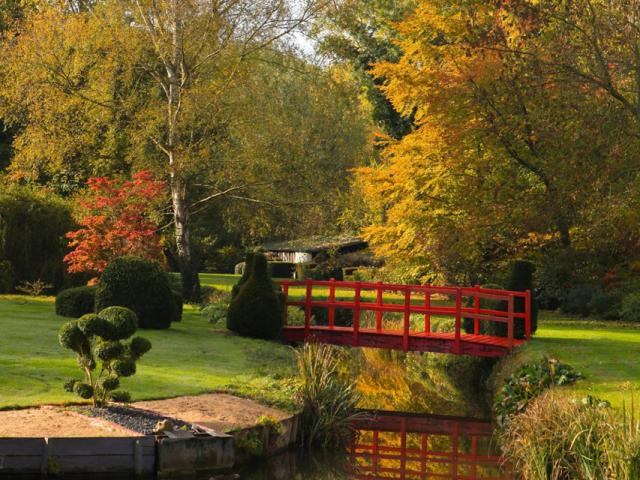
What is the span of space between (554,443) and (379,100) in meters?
32.3

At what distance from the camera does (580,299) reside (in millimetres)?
31234

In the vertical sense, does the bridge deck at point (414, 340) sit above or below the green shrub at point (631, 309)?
below

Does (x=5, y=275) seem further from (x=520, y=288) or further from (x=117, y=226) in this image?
(x=520, y=288)

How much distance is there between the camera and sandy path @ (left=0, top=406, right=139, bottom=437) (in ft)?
40.1

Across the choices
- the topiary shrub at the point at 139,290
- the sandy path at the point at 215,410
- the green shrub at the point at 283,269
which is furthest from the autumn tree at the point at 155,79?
the green shrub at the point at 283,269

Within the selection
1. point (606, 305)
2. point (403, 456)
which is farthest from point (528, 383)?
point (606, 305)

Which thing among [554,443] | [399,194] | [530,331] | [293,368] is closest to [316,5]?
[399,194]

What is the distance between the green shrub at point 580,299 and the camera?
31125 millimetres

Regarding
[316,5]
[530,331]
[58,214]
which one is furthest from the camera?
[58,214]

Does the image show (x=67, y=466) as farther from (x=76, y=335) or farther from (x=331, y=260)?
(x=331, y=260)

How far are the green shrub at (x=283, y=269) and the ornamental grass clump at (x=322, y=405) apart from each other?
123 ft

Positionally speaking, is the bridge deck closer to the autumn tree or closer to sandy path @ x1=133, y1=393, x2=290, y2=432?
sandy path @ x1=133, y1=393, x2=290, y2=432

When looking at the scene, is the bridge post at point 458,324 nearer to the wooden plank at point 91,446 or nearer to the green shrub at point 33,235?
the wooden plank at point 91,446

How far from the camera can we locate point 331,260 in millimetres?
46469
